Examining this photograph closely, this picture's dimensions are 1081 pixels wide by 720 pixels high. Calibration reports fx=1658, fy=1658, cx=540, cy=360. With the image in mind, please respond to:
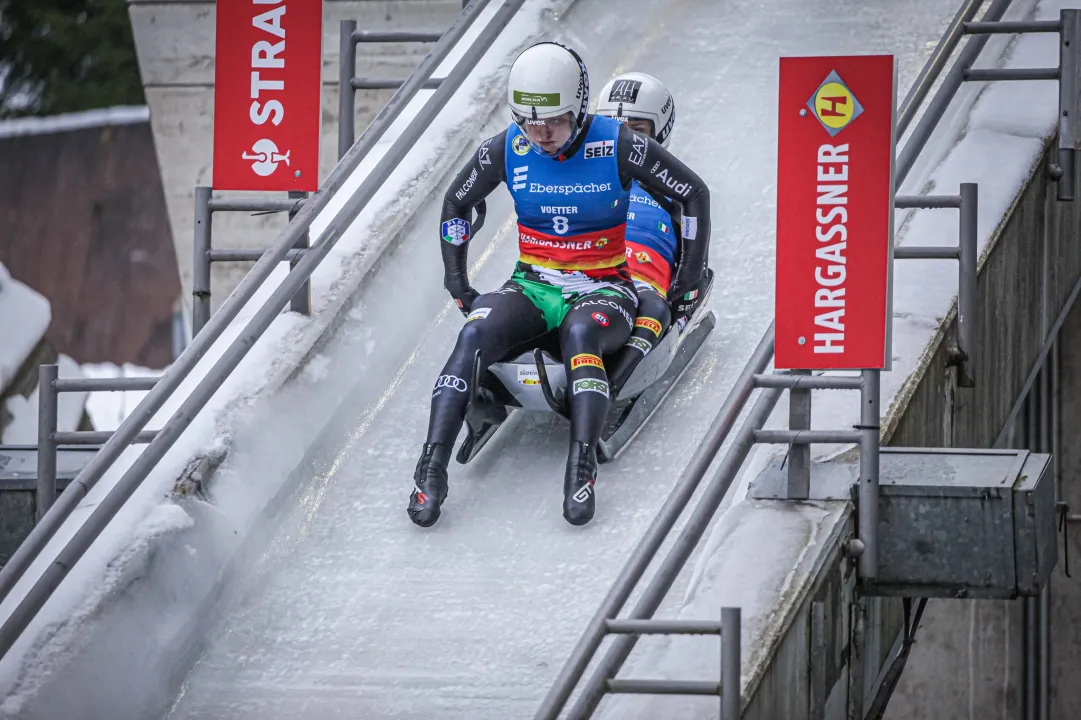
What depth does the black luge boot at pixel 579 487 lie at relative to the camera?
4.86 metres

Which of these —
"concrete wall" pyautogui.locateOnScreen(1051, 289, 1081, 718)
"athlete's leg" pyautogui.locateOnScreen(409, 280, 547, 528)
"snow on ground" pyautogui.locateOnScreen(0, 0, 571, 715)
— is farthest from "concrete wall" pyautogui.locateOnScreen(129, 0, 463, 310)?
"athlete's leg" pyautogui.locateOnScreen(409, 280, 547, 528)

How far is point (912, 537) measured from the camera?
4.65m

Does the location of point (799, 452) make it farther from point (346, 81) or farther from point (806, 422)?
point (346, 81)

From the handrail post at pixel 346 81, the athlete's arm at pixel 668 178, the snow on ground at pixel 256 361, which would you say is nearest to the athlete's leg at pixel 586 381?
the athlete's arm at pixel 668 178

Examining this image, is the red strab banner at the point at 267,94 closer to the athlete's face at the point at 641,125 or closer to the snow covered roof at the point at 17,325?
the athlete's face at the point at 641,125

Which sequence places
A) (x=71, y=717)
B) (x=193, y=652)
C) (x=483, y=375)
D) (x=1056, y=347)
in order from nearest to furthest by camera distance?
(x=71, y=717) < (x=193, y=652) < (x=483, y=375) < (x=1056, y=347)

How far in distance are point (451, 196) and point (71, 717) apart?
2.01 metres

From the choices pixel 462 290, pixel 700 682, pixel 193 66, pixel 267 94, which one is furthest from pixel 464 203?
pixel 193 66

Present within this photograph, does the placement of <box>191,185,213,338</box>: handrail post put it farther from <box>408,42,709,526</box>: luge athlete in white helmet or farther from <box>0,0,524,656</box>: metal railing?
<box>408,42,709,526</box>: luge athlete in white helmet

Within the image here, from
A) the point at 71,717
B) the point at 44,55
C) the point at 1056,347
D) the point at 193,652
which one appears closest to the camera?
the point at 71,717

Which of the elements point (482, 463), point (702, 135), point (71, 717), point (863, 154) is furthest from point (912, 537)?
point (702, 135)

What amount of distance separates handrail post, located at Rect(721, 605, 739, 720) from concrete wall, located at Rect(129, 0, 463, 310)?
7723 mm

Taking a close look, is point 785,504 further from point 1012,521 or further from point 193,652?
point 193,652

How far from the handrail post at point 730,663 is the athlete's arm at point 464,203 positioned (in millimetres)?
2127
